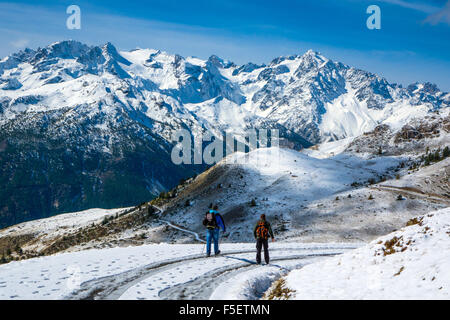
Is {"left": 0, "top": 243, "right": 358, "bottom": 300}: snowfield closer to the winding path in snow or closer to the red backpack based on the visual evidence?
the winding path in snow

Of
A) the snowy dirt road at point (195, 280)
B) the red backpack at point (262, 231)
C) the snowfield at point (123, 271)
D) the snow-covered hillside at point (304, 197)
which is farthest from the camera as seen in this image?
the snow-covered hillside at point (304, 197)

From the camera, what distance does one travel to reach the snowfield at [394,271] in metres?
12.7

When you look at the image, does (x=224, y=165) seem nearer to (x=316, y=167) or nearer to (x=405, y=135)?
(x=316, y=167)

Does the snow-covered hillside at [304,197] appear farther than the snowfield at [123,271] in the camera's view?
Yes

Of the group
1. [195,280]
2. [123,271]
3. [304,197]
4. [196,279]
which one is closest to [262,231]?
[196,279]

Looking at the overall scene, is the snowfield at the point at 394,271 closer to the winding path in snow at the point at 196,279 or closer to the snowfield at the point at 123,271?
the winding path in snow at the point at 196,279

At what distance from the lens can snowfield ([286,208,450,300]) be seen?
41.7ft

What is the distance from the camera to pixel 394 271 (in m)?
14.3

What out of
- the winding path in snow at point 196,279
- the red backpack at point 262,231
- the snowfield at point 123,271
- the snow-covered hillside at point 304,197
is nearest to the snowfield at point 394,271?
the winding path in snow at point 196,279

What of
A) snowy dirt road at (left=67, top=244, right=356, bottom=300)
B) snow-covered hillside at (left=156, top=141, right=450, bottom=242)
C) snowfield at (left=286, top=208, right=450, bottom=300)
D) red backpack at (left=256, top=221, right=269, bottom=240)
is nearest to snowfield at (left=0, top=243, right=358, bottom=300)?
snowy dirt road at (left=67, top=244, right=356, bottom=300)

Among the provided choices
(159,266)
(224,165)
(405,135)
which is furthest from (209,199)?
(405,135)

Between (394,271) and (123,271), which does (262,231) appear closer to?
(123,271)
